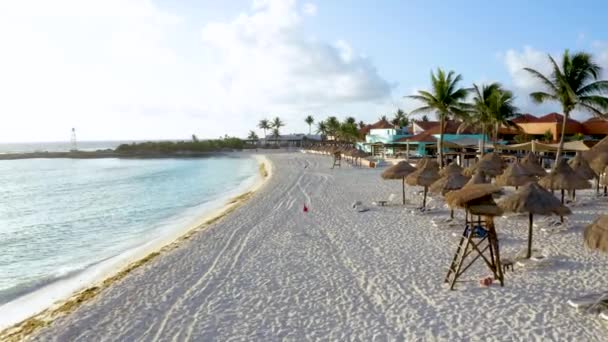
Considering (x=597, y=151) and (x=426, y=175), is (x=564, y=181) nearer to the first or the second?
(x=426, y=175)

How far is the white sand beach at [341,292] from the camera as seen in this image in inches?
275

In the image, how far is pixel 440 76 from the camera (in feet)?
80.9

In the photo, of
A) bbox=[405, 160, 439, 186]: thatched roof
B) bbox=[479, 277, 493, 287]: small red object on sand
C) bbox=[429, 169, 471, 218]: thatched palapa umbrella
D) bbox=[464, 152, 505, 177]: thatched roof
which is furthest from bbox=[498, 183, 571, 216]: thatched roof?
bbox=[464, 152, 505, 177]: thatched roof

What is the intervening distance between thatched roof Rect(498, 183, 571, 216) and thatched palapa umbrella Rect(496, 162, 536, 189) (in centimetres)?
565

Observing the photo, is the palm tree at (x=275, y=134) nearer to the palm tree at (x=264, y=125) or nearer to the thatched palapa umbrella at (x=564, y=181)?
the palm tree at (x=264, y=125)

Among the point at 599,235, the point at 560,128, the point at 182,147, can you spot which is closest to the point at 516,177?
the point at 599,235

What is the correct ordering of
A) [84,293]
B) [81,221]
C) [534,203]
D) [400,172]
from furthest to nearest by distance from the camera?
[81,221] < [400,172] < [84,293] < [534,203]

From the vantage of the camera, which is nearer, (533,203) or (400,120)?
(533,203)

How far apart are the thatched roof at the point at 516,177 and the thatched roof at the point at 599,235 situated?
324 inches

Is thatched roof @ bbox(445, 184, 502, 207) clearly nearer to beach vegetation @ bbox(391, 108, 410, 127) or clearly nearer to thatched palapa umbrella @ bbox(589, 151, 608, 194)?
thatched palapa umbrella @ bbox(589, 151, 608, 194)

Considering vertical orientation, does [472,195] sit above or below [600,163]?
above

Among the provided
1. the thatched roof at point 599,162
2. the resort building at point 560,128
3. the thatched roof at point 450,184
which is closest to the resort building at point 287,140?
the resort building at point 560,128

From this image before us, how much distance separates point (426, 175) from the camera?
1598 cm

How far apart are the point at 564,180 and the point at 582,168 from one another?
385 cm
